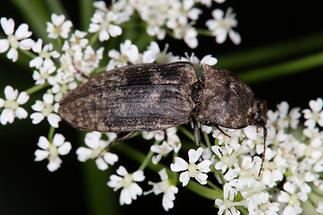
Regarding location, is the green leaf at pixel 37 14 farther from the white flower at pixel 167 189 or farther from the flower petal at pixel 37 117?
the white flower at pixel 167 189

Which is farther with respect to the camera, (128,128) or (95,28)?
(95,28)

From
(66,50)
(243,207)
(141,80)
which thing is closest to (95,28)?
(66,50)

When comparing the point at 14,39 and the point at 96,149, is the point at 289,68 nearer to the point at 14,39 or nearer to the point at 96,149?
the point at 96,149

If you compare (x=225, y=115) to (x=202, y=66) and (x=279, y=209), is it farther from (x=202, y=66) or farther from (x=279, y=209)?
(x=279, y=209)

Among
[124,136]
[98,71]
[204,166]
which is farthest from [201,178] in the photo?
[98,71]

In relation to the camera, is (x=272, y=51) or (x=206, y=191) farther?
(x=272, y=51)

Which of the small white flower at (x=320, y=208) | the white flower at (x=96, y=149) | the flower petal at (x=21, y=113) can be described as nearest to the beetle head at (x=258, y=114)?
the small white flower at (x=320, y=208)

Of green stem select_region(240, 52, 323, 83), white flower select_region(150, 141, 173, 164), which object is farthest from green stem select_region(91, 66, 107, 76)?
green stem select_region(240, 52, 323, 83)
